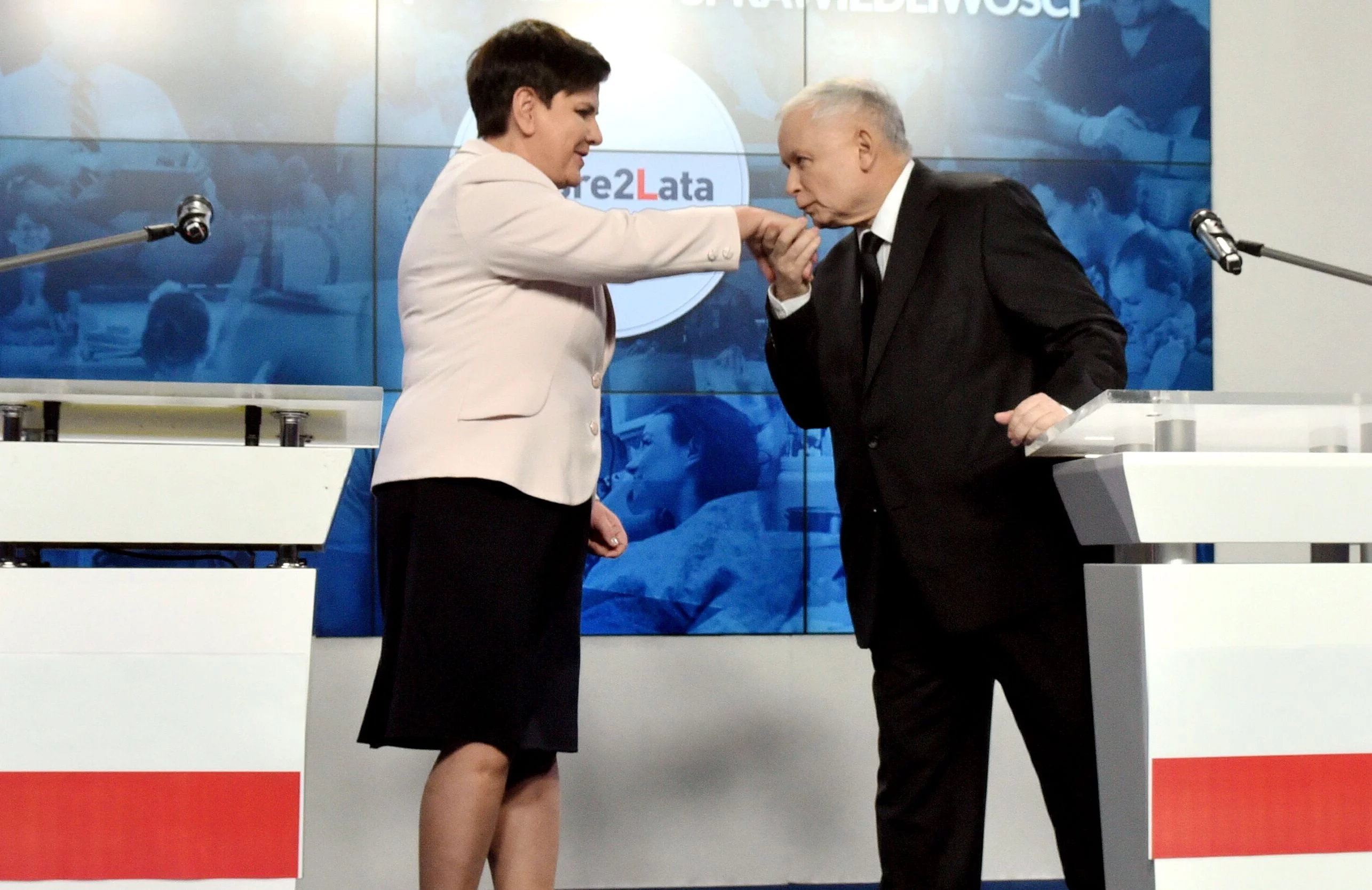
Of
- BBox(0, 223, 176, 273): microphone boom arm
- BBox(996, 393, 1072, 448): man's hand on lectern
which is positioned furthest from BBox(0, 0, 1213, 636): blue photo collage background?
BBox(996, 393, 1072, 448): man's hand on lectern

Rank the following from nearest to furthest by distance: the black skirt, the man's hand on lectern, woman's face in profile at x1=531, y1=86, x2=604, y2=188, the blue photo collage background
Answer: the man's hand on lectern → the black skirt → woman's face in profile at x1=531, y1=86, x2=604, y2=188 → the blue photo collage background

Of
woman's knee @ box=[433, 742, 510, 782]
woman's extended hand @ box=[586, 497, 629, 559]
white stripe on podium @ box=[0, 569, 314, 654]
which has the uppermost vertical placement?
woman's extended hand @ box=[586, 497, 629, 559]

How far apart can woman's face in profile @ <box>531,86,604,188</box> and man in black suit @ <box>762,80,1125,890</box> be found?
0.33 metres

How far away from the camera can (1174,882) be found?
1.29 meters

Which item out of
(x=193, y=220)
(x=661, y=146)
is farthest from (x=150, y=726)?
(x=661, y=146)

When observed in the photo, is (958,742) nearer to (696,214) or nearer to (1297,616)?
(1297,616)

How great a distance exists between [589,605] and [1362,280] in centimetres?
203

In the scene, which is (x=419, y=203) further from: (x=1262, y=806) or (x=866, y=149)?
(x=1262, y=806)

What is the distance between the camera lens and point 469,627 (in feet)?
5.25

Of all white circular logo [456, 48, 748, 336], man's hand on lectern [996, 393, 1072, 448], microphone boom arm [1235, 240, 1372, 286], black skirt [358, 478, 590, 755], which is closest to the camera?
man's hand on lectern [996, 393, 1072, 448]

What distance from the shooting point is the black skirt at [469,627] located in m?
1.59

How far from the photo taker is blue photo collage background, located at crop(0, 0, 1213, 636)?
3.48 meters

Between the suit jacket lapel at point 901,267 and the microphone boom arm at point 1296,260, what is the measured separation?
1.94 feet

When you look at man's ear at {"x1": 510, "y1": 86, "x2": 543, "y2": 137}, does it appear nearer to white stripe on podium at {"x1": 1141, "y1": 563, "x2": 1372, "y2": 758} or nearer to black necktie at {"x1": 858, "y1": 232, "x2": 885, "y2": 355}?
black necktie at {"x1": 858, "y1": 232, "x2": 885, "y2": 355}
